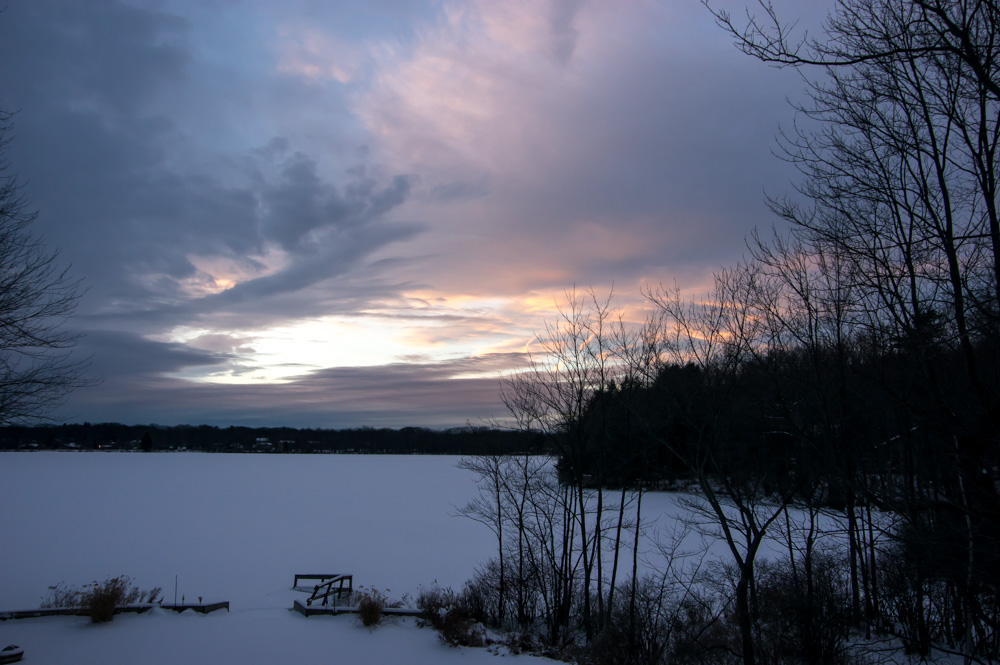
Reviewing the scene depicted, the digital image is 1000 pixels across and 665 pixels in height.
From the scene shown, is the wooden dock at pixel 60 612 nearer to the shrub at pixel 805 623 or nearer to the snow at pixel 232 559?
the snow at pixel 232 559

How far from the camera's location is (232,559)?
22.6 metres

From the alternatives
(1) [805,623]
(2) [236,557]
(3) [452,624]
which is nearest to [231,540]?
(2) [236,557]

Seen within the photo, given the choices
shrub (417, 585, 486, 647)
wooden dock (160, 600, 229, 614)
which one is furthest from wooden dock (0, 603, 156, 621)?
shrub (417, 585, 486, 647)

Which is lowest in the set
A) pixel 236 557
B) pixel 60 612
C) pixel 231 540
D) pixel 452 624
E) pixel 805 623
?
pixel 231 540

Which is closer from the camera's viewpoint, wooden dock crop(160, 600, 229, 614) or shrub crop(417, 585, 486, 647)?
shrub crop(417, 585, 486, 647)

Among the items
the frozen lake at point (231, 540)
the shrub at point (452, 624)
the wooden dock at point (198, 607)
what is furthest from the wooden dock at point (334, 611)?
the frozen lake at point (231, 540)

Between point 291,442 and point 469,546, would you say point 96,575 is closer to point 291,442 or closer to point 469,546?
point 469,546

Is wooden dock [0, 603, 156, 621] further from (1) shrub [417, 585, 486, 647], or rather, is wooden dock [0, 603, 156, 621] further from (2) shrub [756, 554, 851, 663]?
(2) shrub [756, 554, 851, 663]

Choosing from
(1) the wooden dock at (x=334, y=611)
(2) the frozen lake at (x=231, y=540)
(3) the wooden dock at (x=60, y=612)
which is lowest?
(2) the frozen lake at (x=231, y=540)

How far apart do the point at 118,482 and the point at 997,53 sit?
72.0m

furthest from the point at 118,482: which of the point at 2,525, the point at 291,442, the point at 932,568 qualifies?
the point at 291,442

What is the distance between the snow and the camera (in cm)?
1020

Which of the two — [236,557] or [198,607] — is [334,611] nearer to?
[198,607]

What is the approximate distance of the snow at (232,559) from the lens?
10.2 m
